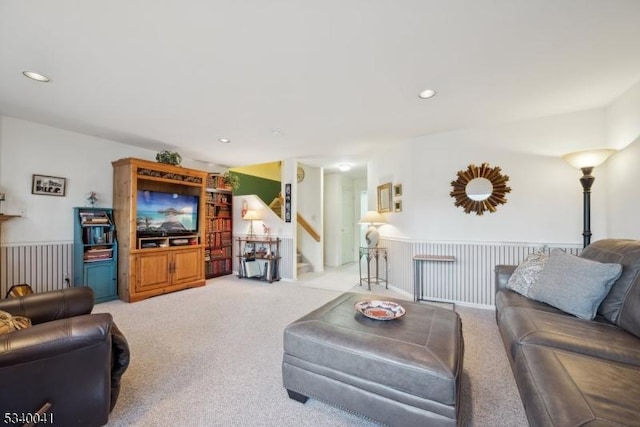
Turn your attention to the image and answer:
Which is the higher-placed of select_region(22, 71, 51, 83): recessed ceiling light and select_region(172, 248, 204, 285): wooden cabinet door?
select_region(22, 71, 51, 83): recessed ceiling light

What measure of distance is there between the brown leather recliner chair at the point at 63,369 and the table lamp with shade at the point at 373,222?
3.74m

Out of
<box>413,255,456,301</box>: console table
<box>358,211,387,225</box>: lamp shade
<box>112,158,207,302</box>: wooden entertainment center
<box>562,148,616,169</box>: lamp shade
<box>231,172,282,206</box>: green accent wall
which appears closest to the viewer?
<box>562,148,616,169</box>: lamp shade

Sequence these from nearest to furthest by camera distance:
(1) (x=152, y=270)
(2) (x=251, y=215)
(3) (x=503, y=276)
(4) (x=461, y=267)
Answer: (3) (x=503, y=276), (4) (x=461, y=267), (1) (x=152, y=270), (2) (x=251, y=215)

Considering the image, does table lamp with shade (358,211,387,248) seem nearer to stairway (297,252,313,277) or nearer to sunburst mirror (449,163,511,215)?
sunburst mirror (449,163,511,215)

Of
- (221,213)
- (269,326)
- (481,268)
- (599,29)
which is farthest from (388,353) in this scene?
(221,213)

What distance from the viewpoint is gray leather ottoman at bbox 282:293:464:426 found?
1338mm

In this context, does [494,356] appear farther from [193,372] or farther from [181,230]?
[181,230]

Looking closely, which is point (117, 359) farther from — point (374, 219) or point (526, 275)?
point (374, 219)

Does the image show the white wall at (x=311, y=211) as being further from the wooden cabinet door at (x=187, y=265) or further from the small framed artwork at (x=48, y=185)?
the small framed artwork at (x=48, y=185)

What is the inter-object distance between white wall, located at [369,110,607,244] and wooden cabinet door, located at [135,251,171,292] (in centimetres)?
395

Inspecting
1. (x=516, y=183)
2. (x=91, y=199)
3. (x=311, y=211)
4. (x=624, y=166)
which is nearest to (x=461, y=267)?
(x=516, y=183)

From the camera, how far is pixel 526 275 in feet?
7.78

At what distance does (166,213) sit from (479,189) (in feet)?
16.0

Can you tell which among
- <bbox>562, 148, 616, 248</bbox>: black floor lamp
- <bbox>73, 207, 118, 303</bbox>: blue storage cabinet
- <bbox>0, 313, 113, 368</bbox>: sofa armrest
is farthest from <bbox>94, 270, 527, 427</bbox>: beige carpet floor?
<bbox>562, 148, 616, 248</bbox>: black floor lamp
